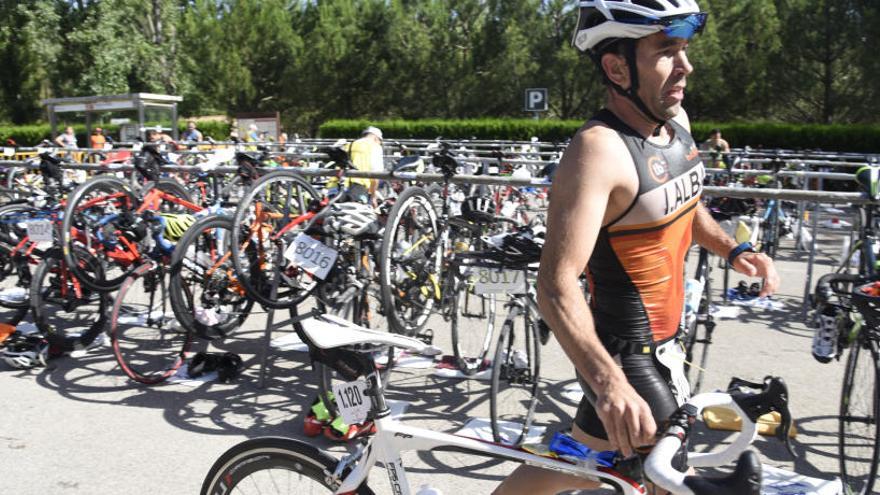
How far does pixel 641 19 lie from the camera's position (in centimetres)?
192

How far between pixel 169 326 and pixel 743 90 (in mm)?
32919

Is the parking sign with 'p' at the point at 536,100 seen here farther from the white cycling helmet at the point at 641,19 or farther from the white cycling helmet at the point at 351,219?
the white cycling helmet at the point at 641,19

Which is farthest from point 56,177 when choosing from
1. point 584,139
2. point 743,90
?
point 743,90

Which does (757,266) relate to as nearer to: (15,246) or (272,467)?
(272,467)

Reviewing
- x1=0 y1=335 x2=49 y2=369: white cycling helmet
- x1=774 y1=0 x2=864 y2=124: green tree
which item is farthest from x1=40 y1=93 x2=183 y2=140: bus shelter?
x1=774 y1=0 x2=864 y2=124: green tree

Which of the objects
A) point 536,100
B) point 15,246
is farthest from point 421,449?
point 536,100

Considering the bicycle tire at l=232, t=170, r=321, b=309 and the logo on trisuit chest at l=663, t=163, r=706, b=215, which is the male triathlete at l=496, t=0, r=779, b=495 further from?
the bicycle tire at l=232, t=170, r=321, b=309

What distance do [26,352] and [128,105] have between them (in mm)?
16611

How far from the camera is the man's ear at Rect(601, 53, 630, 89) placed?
79.1 inches

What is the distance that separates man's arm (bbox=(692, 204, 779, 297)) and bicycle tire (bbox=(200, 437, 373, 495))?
1.46 meters

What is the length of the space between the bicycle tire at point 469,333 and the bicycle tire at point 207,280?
1.43 meters

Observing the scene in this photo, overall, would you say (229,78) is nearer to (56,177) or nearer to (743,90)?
(743,90)

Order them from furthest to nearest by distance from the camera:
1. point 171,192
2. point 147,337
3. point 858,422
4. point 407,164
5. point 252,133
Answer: point 252,133 → point 171,192 → point 147,337 → point 407,164 → point 858,422

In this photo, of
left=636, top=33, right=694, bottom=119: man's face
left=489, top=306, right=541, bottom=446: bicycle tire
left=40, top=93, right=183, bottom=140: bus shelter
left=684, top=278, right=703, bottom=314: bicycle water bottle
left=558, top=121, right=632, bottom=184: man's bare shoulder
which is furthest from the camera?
left=40, top=93, right=183, bottom=140: bus shelter
